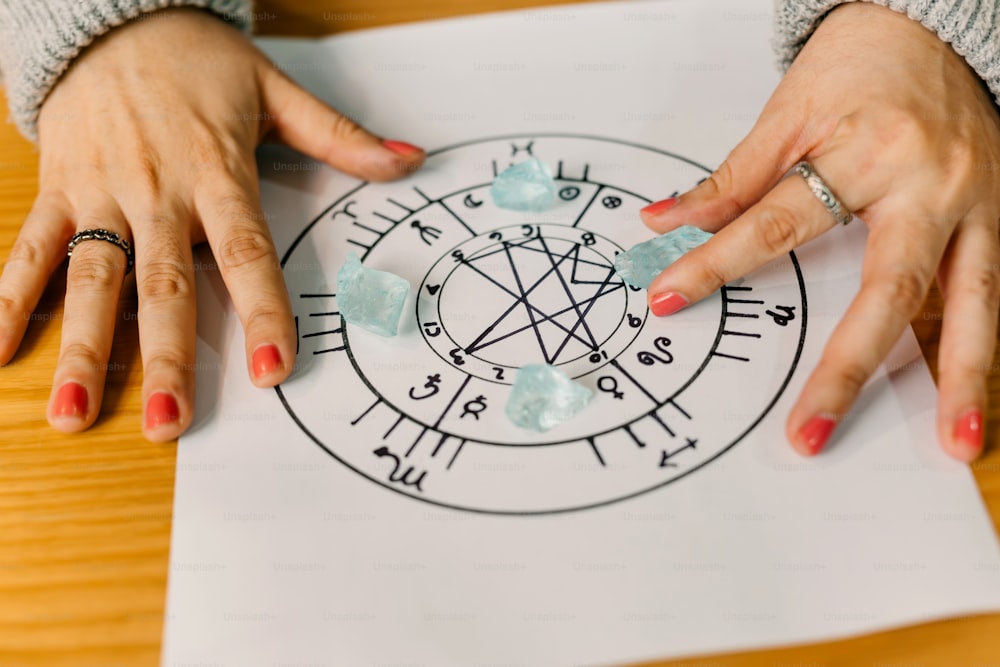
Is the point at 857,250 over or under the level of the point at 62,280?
over

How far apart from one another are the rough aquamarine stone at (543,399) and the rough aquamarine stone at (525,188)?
19 cm

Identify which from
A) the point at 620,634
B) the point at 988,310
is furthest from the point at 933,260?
the point at 620,634

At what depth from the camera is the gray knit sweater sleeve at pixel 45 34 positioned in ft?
2.49

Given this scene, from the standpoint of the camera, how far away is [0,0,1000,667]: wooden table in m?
0.48

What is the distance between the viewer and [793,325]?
2.04 ft

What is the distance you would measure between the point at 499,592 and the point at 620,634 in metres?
0.07

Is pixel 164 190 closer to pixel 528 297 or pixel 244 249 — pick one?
pixel 244 249

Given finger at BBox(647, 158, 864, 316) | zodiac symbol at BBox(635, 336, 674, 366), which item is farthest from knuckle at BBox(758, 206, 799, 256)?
zodiac symbol at BBox(635, 336, 674, 366)

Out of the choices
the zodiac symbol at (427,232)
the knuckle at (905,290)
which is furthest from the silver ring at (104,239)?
the knuckle at (905,290)

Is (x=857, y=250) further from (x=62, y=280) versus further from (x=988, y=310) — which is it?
(x=62, y=280)

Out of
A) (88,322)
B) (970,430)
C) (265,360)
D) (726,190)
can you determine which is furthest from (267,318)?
(970,430)

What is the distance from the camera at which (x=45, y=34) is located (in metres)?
0.76

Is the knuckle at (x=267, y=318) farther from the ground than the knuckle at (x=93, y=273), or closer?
farther from the ground

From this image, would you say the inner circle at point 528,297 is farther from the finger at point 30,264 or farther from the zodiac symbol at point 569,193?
the finger at point 30,264
